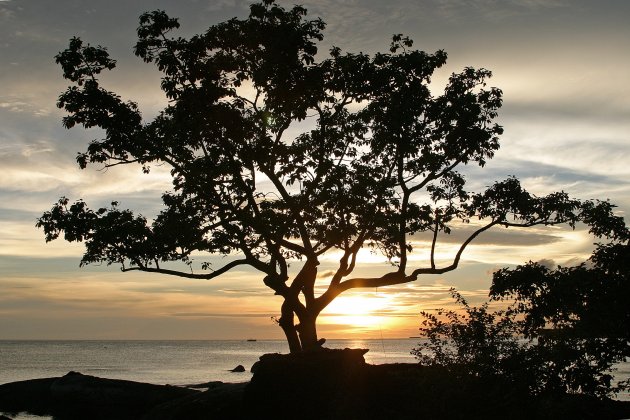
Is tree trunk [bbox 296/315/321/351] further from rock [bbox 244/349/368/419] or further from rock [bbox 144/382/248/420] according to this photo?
rock [bbox 244/349/368/419]

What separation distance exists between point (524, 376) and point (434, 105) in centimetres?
1265

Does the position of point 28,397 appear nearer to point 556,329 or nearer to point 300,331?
point 300,331

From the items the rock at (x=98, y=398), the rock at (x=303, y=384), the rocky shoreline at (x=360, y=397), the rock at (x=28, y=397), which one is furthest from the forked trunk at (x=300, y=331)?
the rock at (x=28, y=397)

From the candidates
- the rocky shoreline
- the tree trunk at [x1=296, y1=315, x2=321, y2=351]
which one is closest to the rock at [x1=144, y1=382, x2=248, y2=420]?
the rocky shoreline

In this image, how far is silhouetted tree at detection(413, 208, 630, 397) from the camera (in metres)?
17.2

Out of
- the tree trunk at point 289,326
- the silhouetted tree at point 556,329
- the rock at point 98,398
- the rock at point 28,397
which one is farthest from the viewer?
the rock at point 28,397

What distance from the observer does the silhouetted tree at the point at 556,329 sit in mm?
17156

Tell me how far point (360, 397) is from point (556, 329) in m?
6.41

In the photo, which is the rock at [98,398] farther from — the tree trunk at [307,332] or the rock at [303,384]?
the rock at [303,384]

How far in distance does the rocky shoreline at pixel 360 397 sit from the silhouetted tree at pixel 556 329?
1.67 ft

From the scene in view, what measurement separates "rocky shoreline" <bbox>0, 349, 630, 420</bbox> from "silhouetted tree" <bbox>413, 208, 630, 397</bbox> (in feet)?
1.67

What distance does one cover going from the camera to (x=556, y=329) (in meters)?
19.0

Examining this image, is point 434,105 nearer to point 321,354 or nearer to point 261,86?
point 261,86

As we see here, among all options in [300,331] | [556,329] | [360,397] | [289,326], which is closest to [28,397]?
[289,326]
